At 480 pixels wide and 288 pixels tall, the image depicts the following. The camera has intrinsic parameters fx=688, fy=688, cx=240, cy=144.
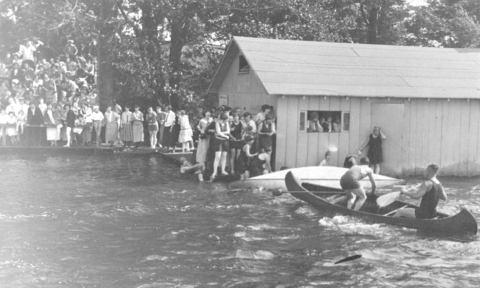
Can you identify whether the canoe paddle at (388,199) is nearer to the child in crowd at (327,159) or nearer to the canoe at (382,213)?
the canoe at (382,213)

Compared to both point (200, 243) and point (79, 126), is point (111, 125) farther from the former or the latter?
point (200, 243)

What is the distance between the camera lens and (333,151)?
24.1 metres

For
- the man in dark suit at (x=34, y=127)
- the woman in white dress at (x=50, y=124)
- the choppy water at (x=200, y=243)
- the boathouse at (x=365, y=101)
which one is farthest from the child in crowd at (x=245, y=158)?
the man in dark suit at (x=34, y=127)

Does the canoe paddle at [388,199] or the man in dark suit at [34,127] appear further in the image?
the man in dark suit at [34,127]

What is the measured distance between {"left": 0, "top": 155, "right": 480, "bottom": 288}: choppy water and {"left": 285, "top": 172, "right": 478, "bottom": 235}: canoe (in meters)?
0.22

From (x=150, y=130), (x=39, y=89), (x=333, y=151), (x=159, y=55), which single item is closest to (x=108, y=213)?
(x=333, y=151)

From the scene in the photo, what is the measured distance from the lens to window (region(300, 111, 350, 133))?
23844mm

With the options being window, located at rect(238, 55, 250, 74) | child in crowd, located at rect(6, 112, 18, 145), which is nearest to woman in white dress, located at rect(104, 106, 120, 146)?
child in crowd, located at rect(6, 112, 18, 145)

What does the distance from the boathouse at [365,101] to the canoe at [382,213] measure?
13.0 ft

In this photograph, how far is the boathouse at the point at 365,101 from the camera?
77.2 feet

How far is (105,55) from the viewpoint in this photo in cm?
3431

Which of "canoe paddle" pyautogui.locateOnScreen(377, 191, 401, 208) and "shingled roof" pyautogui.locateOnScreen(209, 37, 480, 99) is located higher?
"shingled roof" pyautogui.locateOnScreen(209, 37, 480, 99)

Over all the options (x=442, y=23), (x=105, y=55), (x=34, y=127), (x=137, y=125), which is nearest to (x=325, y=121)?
(x=137, y=125)

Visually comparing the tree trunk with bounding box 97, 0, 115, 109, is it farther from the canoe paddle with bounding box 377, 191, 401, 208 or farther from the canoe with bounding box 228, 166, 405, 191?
the canoe paddle with bounding box 377, 191, 401, 208
